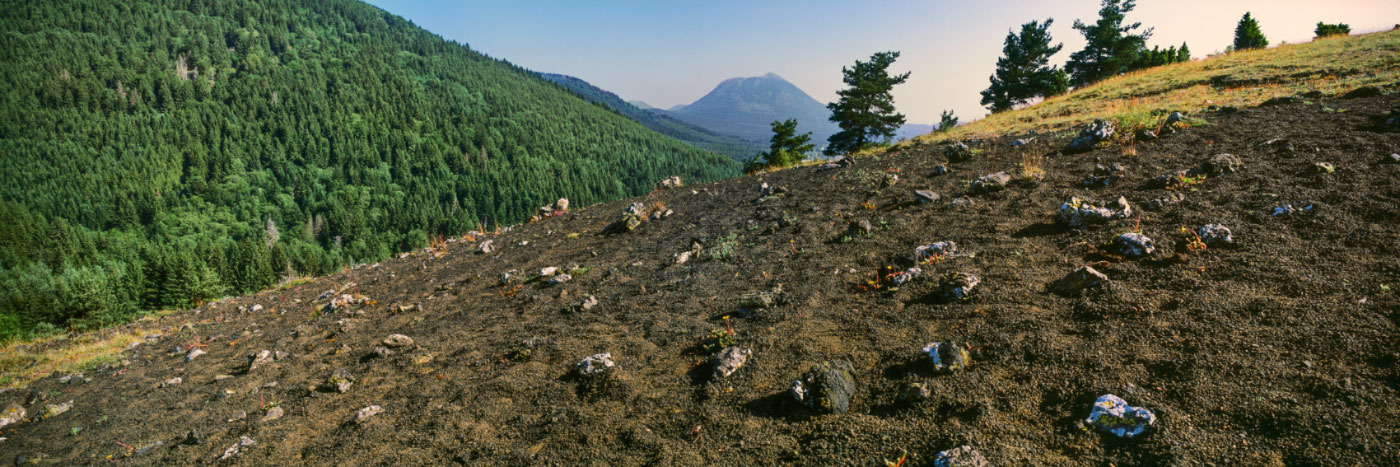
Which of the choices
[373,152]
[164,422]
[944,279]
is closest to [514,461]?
[944,279]

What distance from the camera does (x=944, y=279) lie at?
564cm

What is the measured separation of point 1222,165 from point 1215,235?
3.38 meters

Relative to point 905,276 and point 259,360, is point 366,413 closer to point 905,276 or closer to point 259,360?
point 259,360

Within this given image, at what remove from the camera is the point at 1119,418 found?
3055mm

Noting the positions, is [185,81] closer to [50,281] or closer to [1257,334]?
[50,281]

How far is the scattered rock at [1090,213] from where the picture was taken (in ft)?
20.8

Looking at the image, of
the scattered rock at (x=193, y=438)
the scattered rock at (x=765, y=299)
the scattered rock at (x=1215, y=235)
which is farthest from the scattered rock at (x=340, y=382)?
the scattered rock at (x=1215, y=235)

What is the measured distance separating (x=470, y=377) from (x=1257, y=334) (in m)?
7.76

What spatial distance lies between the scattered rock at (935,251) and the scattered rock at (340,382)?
8.00m

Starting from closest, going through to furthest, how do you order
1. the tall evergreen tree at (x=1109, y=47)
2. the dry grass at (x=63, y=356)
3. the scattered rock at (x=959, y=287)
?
the scattered rock at (x=959, y=287), the dry grass at (x=63, y=356), the tall evergreen tree at (x=1109, y=47)

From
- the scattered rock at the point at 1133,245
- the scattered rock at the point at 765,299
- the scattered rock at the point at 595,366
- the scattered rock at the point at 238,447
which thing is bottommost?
the scattered rock at the point at 238,447

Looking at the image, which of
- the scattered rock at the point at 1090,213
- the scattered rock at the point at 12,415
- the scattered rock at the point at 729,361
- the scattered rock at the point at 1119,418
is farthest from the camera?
the scattered rock at the point at 12,415

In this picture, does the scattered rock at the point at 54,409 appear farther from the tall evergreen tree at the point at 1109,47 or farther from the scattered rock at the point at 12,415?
the tall evergreen tree at the point at 1109,47

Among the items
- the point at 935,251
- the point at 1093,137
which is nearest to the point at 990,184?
the point at 935,251
